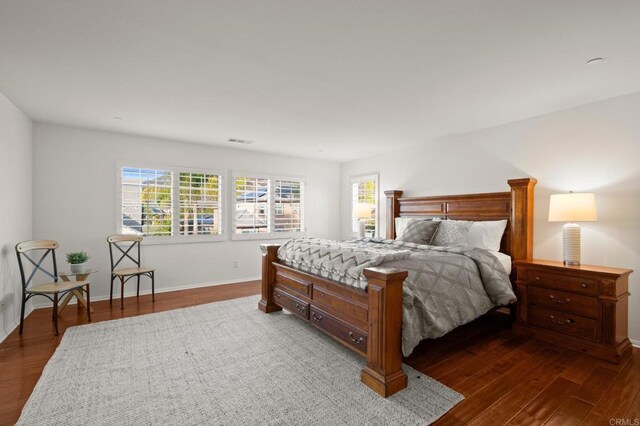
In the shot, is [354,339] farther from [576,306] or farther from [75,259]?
[75,259]

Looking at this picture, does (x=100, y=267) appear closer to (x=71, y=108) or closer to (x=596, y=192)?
(x=71, y=108)

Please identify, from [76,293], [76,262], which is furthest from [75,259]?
[76,293]

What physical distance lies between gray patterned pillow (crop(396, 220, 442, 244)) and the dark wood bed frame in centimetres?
51

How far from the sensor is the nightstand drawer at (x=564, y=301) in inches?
110

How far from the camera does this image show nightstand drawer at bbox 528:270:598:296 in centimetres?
279

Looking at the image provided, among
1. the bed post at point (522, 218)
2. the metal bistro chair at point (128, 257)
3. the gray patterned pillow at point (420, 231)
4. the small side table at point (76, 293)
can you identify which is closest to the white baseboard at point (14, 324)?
the small side table at point (76, 293)

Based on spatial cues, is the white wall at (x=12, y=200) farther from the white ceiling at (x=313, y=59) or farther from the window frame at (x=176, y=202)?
the window frame at (x=176, y=202)

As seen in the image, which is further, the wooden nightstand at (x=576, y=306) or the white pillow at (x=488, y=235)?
the white pillow at (x=488, y=235)

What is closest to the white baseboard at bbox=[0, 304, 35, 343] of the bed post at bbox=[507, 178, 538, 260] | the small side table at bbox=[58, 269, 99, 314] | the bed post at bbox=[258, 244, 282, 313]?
the small side table at bbox=[58, 269, 99, 314]

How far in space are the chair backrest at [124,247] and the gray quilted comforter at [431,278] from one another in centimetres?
259

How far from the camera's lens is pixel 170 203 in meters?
4.95

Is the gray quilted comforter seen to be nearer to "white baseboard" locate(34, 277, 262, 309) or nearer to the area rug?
the area rug

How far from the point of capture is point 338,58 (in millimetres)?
2381

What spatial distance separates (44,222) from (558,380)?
586 centimetres
